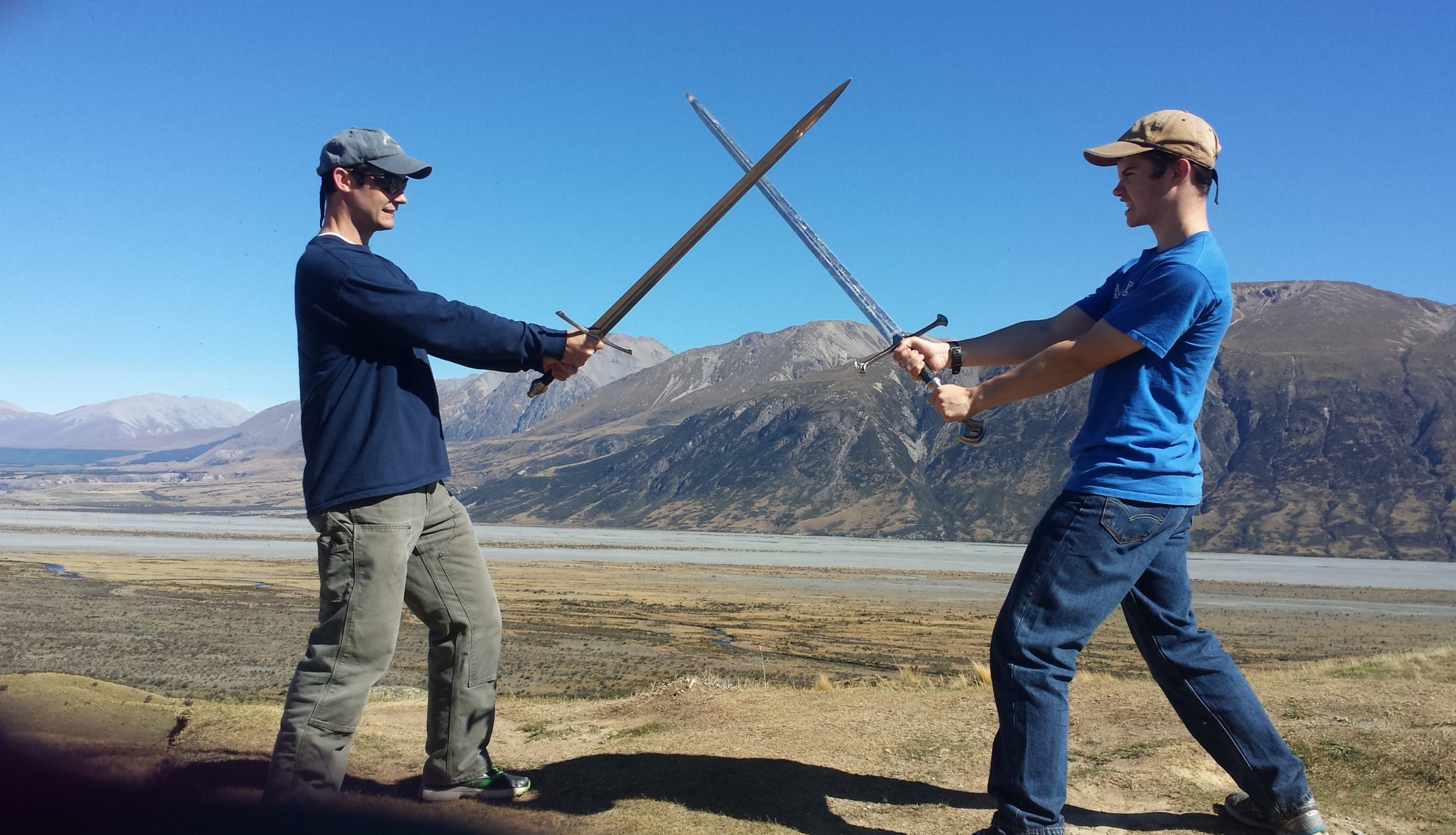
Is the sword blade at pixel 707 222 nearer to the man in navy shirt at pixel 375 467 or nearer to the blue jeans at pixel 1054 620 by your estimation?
the man in navy shirt at pixel 375 467

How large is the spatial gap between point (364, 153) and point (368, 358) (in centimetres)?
92

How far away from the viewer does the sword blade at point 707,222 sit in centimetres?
497

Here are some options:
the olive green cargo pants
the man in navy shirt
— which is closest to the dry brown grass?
the olive green cargo pants

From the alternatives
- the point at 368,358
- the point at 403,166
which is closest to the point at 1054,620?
the point at 368,358

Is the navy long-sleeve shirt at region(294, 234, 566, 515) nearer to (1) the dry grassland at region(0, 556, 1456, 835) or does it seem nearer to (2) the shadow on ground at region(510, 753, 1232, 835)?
(1) the dry grassland at region(0, 556, 1456, 835)

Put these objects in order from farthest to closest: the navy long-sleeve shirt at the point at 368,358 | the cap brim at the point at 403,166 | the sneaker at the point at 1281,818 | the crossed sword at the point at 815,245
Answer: the crossed sword at the point at 815,245, the cap brim at the point at 403,166, the navy long-sleeve shirt at the point at 368,358, the sneaker at the point at 1281,818

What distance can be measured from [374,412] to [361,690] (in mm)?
1164

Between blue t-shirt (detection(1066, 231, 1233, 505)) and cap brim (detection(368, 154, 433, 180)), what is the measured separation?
3029 mm

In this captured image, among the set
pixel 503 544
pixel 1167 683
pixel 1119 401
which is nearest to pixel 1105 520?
pixel 1119 401

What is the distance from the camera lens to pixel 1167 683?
426 centimetres

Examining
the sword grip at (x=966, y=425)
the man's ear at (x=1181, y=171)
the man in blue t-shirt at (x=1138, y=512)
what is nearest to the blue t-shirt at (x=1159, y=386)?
the man in blue t-shirt at (x=1138, y=512)

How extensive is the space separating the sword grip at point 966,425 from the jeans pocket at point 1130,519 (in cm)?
63

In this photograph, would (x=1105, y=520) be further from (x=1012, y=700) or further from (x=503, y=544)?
(x=503, y=544)

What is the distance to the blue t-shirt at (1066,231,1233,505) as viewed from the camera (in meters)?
3.75
